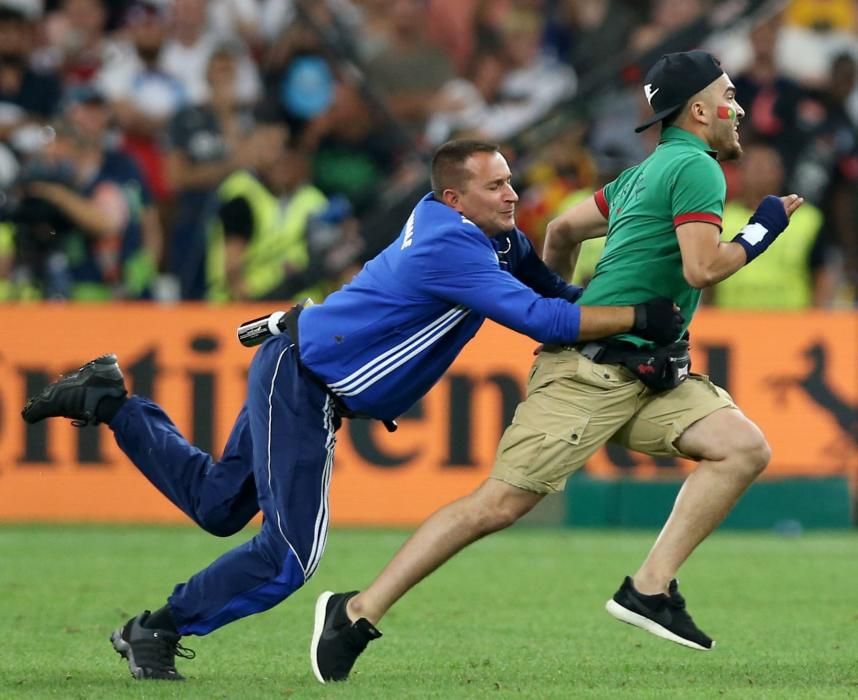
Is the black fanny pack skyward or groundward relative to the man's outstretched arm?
groundward

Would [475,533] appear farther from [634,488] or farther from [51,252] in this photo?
[51,252]

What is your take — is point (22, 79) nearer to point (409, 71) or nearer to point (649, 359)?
point (409, 71)

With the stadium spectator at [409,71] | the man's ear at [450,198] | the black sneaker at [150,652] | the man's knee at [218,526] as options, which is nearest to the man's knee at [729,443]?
the man's ear at [450,198]

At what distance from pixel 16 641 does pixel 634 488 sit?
247 inches

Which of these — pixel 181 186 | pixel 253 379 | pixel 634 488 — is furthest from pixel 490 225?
pixel 181 186

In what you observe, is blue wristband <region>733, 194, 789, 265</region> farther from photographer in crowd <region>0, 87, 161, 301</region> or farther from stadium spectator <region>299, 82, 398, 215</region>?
stadium spectator <region>299, 82, 398, 215</region>

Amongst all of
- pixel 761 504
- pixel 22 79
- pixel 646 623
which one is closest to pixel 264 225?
pixel 22 79

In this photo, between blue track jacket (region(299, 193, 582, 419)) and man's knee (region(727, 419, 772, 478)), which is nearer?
blue track jacket (region(299, 193, 582, 419))

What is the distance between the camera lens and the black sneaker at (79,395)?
7.04 meters

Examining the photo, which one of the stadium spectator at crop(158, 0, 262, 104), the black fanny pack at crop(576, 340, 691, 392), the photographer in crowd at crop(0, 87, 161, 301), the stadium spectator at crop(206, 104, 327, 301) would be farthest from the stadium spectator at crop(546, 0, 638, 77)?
the black fanny pack at crop(576, 340, 691, 392)

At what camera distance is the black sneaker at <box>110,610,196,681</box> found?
6.69 meters

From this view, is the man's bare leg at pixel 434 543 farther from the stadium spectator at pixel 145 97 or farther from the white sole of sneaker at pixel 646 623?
the stadium spectator at pixel 145 97

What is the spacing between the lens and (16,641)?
771cm

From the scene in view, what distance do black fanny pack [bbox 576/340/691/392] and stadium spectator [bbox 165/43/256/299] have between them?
846 centimetres
